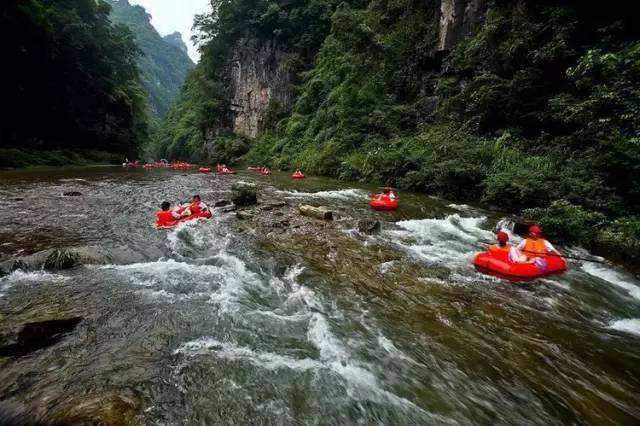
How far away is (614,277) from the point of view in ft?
22.4

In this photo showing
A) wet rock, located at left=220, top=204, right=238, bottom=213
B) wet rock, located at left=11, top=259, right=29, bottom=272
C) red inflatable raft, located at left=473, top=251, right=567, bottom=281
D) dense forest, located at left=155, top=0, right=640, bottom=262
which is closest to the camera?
wet rock, located at left=11, top=259, right=29, bottom=272

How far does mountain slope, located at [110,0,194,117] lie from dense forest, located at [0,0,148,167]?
84.0 meters

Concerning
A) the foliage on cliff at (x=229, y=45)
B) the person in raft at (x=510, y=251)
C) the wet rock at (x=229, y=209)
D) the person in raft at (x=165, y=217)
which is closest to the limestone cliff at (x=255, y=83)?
the foliage on cliff at (x=229, y=45)

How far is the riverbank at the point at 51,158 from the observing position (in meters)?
23.2

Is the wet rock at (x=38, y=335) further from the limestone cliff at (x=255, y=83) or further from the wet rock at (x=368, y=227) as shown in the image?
the limestone cliff at (x=255, y=83)

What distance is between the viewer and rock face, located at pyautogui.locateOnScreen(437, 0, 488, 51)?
1955 centimetres

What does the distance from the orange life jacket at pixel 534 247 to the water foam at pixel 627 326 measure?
1803mm

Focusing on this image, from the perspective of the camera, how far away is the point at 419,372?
145 inches

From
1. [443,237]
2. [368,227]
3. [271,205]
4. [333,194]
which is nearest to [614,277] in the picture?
[443,237]

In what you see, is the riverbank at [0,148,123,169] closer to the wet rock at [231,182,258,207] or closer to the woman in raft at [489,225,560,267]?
the wet rock at [231,182,258,207]

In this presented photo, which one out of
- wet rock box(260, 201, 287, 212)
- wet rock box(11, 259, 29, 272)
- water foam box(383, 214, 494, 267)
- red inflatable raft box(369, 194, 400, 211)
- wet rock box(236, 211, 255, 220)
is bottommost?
wet rock box(11, 259, 29, 272)

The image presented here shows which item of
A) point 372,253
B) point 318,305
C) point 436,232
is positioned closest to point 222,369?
point 318,305

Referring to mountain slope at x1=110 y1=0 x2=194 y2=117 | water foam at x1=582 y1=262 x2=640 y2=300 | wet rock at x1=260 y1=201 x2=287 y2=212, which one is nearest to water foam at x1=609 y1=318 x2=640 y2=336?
water foam at x1=582 y1=262 x2=640 y2=300

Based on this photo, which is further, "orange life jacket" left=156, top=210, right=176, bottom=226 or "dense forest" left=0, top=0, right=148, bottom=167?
"dense forest" left=0, top=0, right=148, bottom=167
